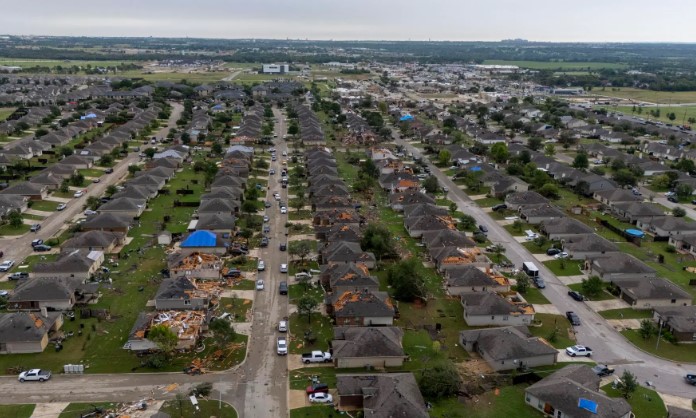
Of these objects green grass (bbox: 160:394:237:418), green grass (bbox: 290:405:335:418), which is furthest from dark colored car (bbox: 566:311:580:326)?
green grass (bbox: 160:394:237:418)

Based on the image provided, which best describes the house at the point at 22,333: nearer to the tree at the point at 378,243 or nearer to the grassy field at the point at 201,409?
the grassy field at the point at 201,409

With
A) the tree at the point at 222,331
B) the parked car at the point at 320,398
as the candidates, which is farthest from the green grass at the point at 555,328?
the tree at the point at 222,331

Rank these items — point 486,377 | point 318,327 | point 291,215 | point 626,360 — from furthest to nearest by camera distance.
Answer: point 291,215, point 318,327, point 626,360, point 486,377

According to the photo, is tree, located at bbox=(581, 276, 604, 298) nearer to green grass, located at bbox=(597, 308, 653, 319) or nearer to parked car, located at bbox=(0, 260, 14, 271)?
green grass, located at bbox=(597, 308, 653, 319)

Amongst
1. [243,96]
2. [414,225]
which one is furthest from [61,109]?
[414,225]

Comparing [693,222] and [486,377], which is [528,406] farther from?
[693,222]
